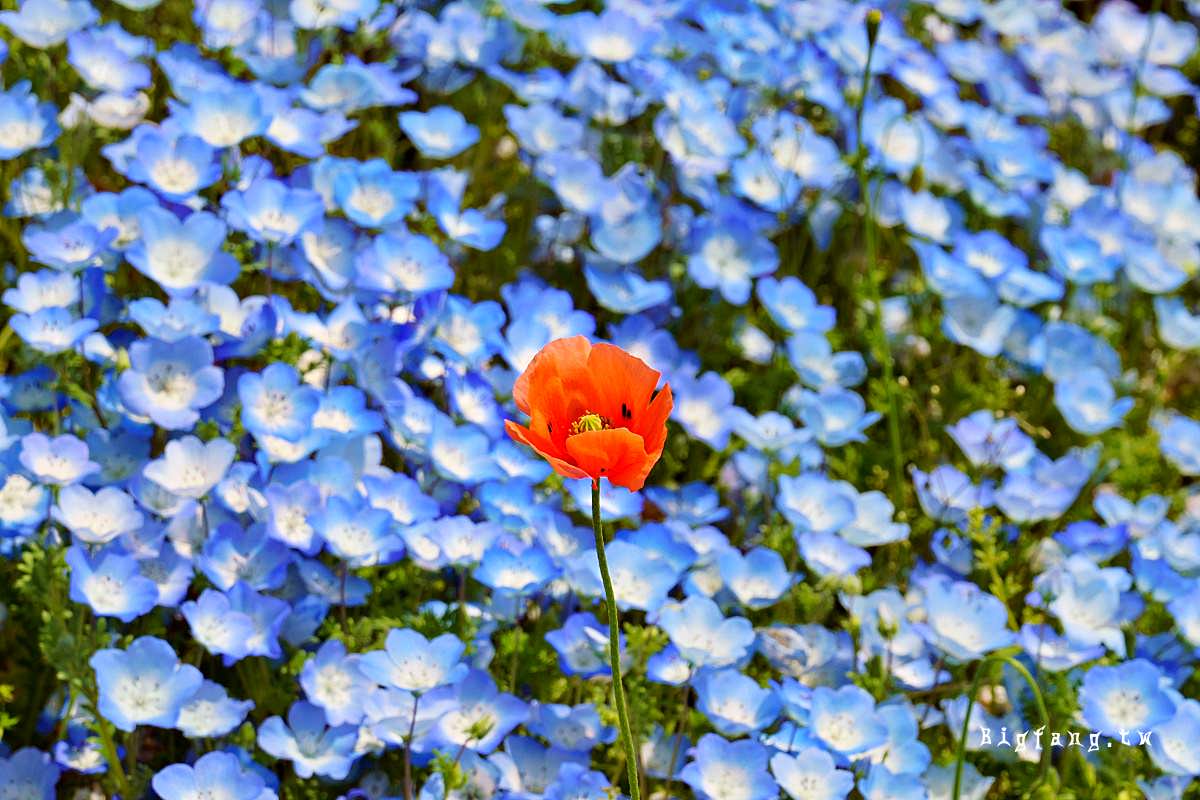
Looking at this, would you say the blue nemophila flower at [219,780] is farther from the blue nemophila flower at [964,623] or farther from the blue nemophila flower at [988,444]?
the blue nemophila flower at [988,444]

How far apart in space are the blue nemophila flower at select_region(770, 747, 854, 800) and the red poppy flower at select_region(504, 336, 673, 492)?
29.8 inches

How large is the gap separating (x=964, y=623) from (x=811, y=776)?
0.43 metres

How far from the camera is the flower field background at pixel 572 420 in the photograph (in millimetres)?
2080

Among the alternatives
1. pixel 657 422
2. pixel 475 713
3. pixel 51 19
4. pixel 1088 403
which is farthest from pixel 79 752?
pixel 1088 403

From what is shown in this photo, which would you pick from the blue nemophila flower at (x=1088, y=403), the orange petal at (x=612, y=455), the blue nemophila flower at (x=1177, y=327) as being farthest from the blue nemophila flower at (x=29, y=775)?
the blue nemophila flower at (x=1177, y=327)

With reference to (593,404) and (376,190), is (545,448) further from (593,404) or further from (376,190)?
(376,190)

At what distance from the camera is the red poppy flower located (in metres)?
1.38

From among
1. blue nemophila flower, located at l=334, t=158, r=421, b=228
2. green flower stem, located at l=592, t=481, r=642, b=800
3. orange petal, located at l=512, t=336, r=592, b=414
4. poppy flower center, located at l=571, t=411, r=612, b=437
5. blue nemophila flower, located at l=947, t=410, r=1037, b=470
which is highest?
orange petal, located at l=512, t=336, r=592, b=414

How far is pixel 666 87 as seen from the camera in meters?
3.19

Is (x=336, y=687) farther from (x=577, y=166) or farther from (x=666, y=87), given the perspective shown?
(x=666, y=87)

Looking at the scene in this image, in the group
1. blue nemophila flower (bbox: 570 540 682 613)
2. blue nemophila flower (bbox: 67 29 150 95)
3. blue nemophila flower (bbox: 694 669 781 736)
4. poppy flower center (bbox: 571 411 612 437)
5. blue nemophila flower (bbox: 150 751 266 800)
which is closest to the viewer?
poppy flower center (bbox: 571 411 612 437)

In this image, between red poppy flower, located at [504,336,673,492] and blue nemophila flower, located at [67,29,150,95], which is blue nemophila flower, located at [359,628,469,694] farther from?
blue nemophila flower, located at [67,29,150,95]

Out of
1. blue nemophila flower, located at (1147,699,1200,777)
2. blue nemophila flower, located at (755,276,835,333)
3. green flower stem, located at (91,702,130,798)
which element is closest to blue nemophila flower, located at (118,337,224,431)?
green flower stem, located at (91,702,130,798)

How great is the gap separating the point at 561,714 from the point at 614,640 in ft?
2.18
